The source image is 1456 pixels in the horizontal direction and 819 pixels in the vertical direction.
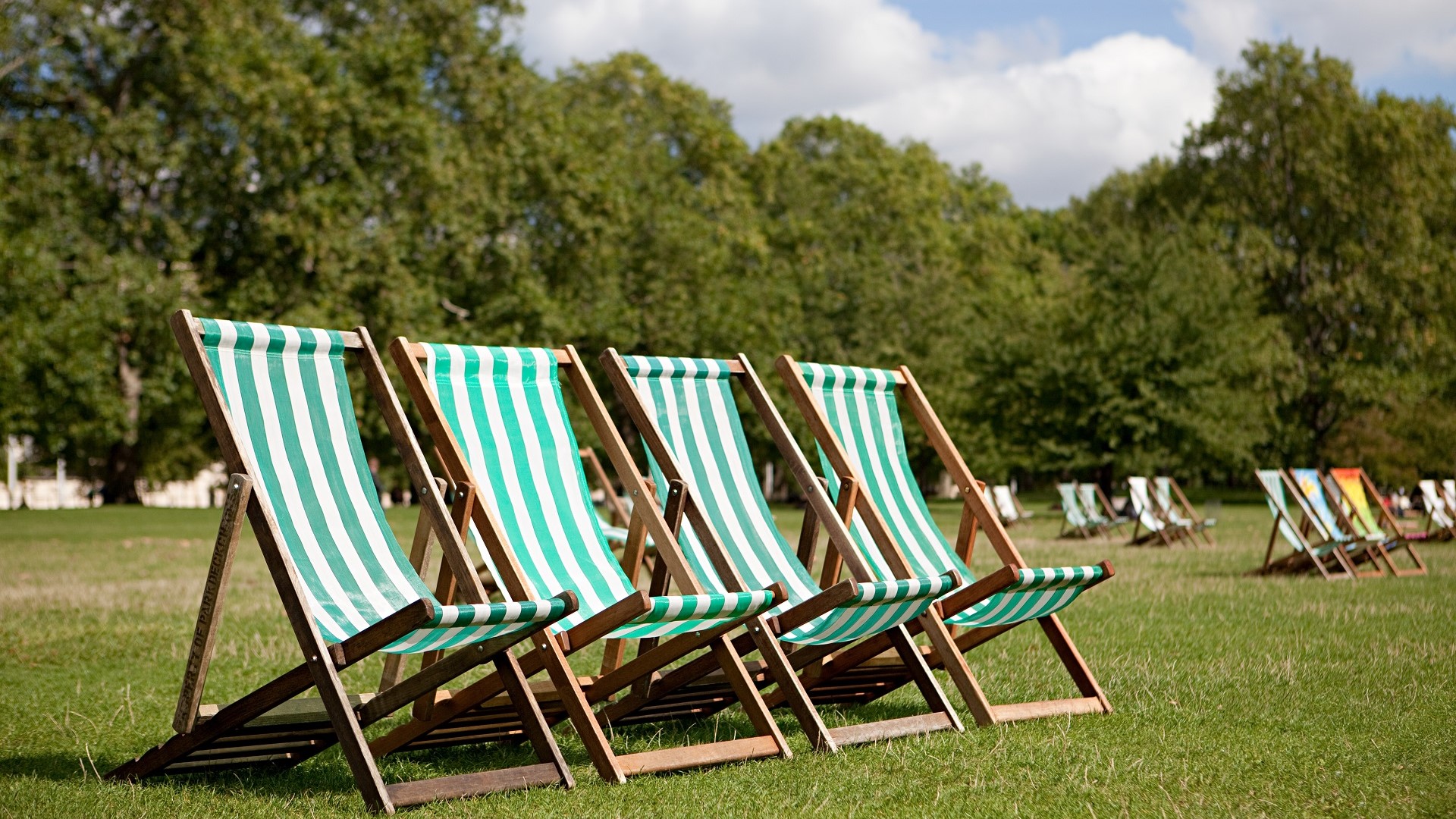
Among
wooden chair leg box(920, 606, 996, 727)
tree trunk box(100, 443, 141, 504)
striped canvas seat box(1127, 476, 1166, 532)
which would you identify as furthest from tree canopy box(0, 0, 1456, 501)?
wooden chair leg box(920, 606, 996, 727)

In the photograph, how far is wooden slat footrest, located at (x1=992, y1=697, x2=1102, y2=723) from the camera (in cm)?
477

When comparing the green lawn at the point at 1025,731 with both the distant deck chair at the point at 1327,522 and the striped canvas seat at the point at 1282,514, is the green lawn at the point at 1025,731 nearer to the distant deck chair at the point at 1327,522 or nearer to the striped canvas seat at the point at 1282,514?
the striped canvas seat at the point at 1282,514

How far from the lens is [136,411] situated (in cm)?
2520

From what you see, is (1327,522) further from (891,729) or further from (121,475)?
(121,475)

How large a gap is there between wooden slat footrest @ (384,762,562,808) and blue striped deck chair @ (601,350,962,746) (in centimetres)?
90

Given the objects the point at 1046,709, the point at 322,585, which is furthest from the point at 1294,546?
the point at 322,585

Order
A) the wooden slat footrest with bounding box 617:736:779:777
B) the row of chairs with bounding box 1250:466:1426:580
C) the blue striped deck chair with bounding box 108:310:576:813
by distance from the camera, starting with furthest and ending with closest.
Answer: the row of chairs with bounding box 1250:466:1426:580, the wooden slat footrest with bounding box 617:736:779:777, the blue striped deck chair with bounding box 108:310:576:813

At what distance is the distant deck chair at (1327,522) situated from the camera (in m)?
11.1

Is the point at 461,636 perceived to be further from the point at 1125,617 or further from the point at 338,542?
the point at 1125,617

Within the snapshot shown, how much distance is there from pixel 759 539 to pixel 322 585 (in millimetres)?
1656

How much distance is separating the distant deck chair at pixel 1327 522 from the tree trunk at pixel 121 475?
77.7ft

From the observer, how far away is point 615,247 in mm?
29875

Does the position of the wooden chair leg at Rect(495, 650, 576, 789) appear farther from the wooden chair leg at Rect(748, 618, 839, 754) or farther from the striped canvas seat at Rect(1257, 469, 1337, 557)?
the striped canvas seat at Rect(1257, 469, 1337, 557)

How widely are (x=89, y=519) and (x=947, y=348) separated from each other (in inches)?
803
